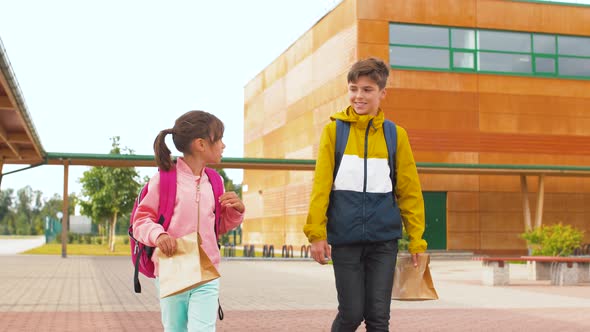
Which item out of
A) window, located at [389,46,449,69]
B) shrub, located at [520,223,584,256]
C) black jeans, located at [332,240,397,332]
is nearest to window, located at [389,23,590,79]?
window, located at [389,46,449,69]

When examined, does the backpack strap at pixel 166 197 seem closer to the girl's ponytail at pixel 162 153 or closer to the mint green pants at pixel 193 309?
the girl's ponytail at pixel 162 153

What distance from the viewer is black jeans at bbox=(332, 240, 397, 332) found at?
4449 mm

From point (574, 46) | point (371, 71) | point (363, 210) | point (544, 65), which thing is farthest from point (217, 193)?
point (574, 46)

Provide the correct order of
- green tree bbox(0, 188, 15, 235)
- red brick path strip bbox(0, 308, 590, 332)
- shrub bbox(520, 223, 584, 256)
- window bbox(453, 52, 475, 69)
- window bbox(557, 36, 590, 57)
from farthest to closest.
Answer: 1. green tree bbox(0, 188, 15, 235)
2. window bbox(557, 36, 590, 57)
3. window bbox(453, 52, 475, 69)
4. shrub bbox(520, 223, 584, 256)
5. red brick path strip bbox(0, 308, 590, 332)

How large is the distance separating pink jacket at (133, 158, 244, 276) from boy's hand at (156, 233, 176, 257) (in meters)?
0.10

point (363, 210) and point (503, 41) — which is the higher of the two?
point (503, 41)

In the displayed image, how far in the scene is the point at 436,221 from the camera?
3234cm

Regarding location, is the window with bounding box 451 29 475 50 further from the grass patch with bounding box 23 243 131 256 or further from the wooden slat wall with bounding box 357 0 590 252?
the grass patch with bounding box 23 243 131 256

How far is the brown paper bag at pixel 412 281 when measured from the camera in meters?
4.54

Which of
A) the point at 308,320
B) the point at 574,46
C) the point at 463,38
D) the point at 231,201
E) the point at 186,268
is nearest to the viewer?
the point at 186,268

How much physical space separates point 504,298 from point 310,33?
87.5 ft

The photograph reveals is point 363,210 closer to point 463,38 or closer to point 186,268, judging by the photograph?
point 186,268

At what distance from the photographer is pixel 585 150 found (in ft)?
111

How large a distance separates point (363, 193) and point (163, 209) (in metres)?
1.10
